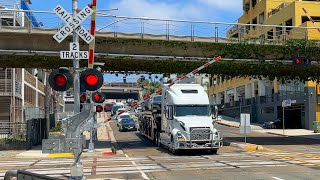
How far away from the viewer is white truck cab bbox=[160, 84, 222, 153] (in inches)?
863

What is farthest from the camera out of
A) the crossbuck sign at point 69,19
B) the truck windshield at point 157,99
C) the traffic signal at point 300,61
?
the truck windshield at point 157,99

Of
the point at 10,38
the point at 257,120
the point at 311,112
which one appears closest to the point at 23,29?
the point at 10,38

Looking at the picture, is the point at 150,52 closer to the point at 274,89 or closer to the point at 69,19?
the point at 69,19

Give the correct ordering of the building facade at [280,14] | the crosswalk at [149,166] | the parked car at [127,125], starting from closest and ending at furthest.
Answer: the crosswalk at [149,166], the parked car at [127,125], the building facade at [280,14]

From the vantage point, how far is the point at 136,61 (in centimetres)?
2644

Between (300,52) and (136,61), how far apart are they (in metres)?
11.0

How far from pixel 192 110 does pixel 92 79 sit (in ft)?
48.2

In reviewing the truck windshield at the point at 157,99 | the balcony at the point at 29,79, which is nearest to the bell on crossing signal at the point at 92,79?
the truck windshield at the point at 157,99

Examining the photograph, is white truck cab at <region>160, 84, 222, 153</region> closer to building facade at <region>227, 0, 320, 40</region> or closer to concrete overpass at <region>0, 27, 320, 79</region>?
concrete overpass at <region>0, 27, 320, 79</region>

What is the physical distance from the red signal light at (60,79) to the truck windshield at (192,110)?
14.5 metres

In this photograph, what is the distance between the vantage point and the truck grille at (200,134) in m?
21.9

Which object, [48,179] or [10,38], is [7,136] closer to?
[10,38]

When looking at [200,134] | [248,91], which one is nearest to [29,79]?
[200,134]

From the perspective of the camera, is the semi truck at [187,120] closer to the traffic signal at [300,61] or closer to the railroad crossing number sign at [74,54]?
the traffic signal at [300,61]
